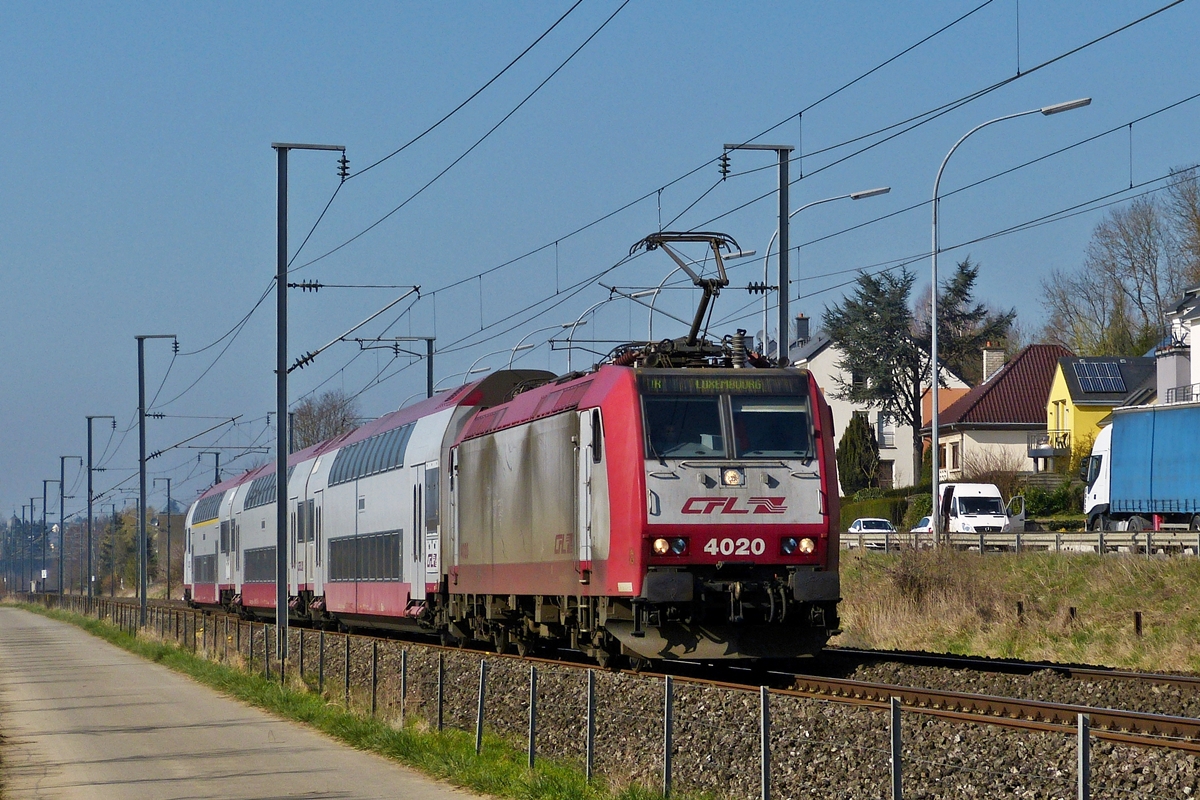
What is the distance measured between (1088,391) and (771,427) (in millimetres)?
61085

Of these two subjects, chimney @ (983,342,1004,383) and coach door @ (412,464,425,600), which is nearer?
coach door @ (412,464,425,600)

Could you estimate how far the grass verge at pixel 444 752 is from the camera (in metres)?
12.9

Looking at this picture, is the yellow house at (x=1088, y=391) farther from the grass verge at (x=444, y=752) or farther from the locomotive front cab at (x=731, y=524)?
the locomotive front cab at (x=731, y=524)

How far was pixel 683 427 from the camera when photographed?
18469 millimetres

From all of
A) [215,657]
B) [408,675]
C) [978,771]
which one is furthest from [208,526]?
[978,771]

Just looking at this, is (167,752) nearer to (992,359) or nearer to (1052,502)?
(1052,502)

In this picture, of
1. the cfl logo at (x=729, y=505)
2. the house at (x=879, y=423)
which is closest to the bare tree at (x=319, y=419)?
the house at (x=879, y=423)

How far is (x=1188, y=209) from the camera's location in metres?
72.1

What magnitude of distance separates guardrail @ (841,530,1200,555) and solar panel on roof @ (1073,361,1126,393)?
3884 centimetres

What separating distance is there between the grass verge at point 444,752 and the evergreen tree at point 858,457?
62.4 meters

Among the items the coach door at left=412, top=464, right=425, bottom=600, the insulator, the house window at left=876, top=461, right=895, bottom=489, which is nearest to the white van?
the coach door at left=412, top=464, right=425, bottom=600

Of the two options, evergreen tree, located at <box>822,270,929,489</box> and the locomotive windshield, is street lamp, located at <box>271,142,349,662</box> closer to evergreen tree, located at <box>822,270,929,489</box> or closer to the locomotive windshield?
the locomotive windshield

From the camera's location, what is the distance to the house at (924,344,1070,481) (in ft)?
276

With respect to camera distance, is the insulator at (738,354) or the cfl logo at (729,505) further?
the insulator at (738,354)
